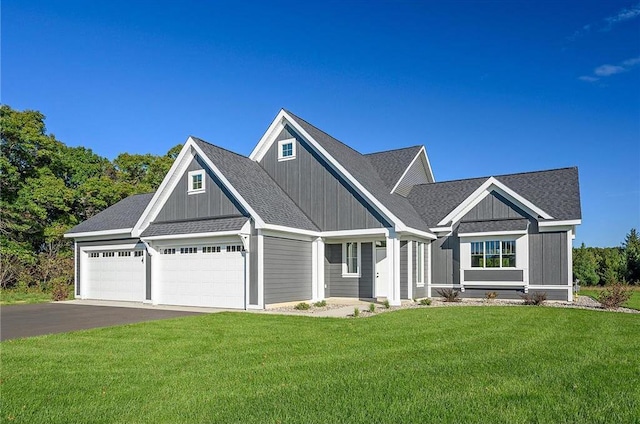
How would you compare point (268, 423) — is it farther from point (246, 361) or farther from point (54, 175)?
point (54, 175)

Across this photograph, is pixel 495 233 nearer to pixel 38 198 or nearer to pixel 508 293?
pixel 508 293

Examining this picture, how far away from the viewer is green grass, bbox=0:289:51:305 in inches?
808

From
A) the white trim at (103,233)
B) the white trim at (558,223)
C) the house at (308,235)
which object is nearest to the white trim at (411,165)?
the house at (308,235)

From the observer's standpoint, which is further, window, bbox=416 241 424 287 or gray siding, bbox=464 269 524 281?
window, bbox=416 241 424 287

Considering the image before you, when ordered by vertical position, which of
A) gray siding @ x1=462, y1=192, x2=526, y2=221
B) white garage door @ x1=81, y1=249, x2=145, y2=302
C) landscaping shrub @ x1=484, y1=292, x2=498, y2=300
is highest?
gray siding @ x1=462, y1=192, x2=526, y2=221

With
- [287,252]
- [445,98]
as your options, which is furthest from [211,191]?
[445,98]

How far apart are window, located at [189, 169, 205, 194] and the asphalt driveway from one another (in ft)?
15.6

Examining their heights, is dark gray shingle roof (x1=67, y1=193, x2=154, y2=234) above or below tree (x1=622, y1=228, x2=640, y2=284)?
above

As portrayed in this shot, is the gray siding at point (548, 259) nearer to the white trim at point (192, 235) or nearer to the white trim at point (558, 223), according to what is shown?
the white trim at point (558, 223)

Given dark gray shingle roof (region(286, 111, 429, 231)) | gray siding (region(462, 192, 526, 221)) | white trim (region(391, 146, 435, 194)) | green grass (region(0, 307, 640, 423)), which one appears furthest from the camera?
white trim (region(391, 146, 435, 194))

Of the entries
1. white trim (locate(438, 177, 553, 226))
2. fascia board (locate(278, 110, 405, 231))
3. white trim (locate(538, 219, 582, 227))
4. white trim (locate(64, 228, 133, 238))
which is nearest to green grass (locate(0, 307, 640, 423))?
fascia board (locate(278, 110, 405, 231))

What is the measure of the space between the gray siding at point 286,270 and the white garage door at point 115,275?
6.75 m

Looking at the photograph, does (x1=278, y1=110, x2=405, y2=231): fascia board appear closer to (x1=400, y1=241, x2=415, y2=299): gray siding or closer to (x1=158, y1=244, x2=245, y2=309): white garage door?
(x1=400, y1=241, x2=415, y2=299): gray siding

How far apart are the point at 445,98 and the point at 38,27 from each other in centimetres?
1627
